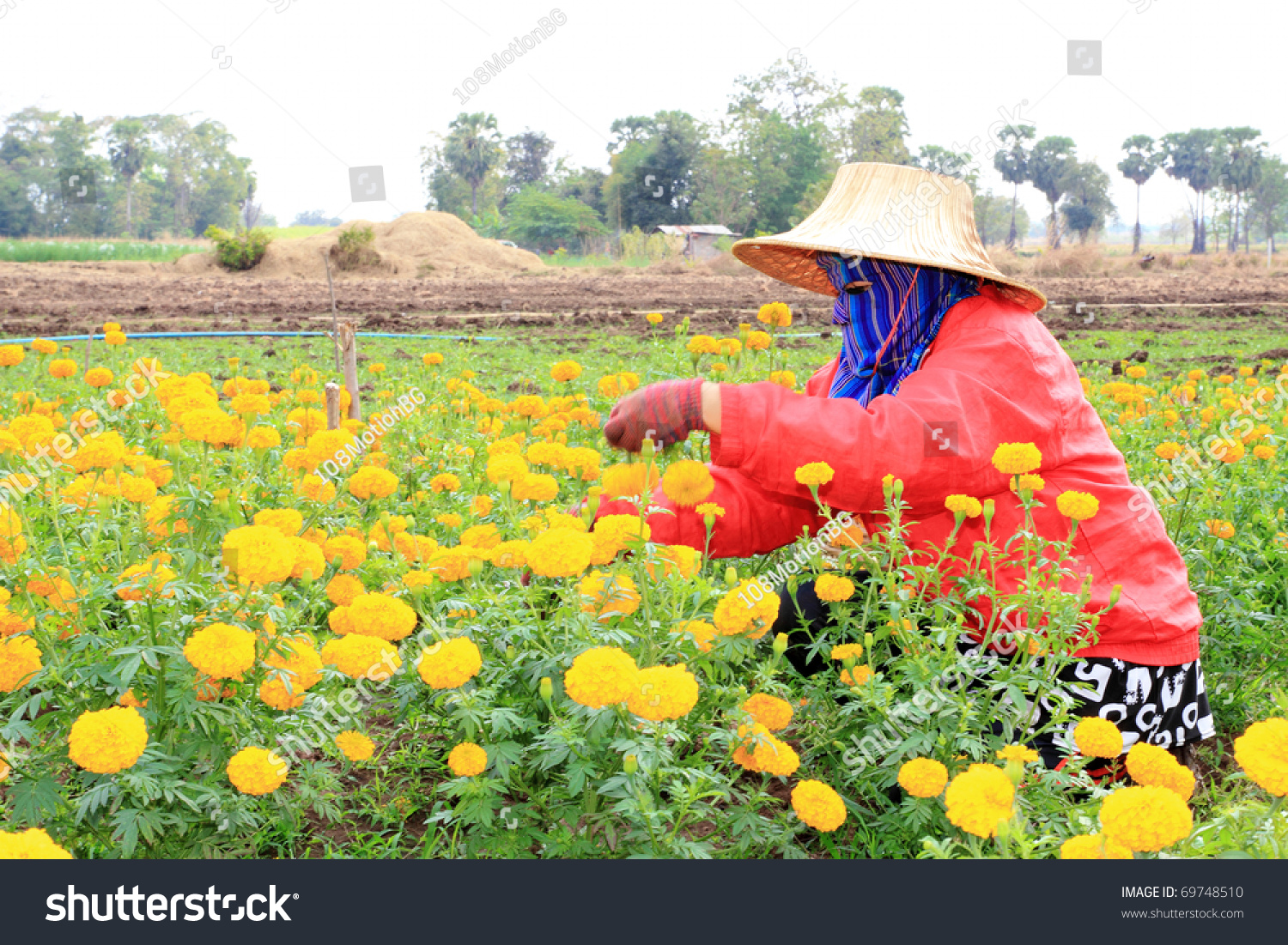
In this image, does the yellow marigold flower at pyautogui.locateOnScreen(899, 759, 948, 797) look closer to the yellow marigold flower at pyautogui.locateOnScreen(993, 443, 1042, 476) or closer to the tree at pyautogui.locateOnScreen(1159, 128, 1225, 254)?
the yellow marigold flower at pyautogui.locateOnScreen(993, 443, 1042, 476)

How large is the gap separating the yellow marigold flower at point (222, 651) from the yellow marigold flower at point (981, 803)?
38.7 inches

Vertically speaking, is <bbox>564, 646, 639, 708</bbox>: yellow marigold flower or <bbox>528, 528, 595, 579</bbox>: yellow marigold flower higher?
<bbox>528, 528, 595, 579</bbox>: yellow marigold flower

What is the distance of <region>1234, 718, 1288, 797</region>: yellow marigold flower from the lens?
1.06 meters

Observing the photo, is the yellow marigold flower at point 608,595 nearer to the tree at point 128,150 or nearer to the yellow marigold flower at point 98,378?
the yellow marigold flower at point 98,378

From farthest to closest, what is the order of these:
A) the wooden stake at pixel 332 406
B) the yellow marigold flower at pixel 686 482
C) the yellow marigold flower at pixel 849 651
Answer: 1. the wooden stake at pixel 332 406
2. the yellow marigold flower at pixel 686 482
3. the yellow marigold flower at pixel 849 651

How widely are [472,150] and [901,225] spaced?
227ft

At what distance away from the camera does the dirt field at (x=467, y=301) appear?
12.4m

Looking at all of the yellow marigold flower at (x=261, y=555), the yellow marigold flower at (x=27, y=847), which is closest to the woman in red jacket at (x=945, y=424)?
the yellow marigold flower at (x=261, y=555)

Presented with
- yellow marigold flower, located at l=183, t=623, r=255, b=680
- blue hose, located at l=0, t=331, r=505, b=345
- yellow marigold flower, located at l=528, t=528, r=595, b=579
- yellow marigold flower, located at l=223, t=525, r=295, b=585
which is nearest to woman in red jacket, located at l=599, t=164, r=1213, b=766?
yellow marigold flower, located at l=528, t=528, r=595, b=579

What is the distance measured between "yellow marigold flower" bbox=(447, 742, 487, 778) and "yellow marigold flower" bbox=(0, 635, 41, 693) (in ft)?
2.21

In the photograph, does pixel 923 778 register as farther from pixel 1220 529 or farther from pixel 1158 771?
pixel 1220 529

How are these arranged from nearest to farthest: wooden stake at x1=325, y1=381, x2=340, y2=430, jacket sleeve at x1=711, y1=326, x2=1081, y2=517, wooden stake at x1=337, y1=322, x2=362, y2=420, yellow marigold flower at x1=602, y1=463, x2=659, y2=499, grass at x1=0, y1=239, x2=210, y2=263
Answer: jacket sleeve at x1=711, y1=326, x2=1081, y2=517, yellow marigold flower at x1=602, y1=463, x2=659, y2=499, wooden stake at x1=325, y1=381, x2=340, y2=430, wooden stake at x1=337, y1=322, x2=362, y2=420, grass at x1=0, y1=239, x2=210, y2=263
